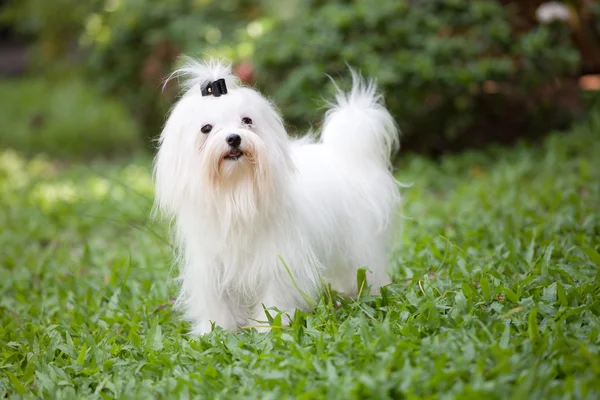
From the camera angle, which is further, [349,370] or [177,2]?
[177,2]

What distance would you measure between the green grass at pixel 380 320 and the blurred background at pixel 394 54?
1450mm

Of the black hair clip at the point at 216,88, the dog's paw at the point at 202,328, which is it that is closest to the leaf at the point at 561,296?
the dog's paw at the point at 202,328

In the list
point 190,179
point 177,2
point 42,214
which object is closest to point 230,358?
point 190,179

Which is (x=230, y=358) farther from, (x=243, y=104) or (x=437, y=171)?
(x=437, y=171)

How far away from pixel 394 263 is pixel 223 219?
1486 mm

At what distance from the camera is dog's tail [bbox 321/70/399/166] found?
350 cm

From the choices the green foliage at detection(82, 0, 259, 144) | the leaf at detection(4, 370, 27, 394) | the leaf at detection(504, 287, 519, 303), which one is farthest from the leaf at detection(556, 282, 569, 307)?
the green foliage at detection(82, 0, 259, 144)

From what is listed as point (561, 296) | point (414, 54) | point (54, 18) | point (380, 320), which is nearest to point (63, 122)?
point (54, 18)

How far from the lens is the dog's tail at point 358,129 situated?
3.50 meters

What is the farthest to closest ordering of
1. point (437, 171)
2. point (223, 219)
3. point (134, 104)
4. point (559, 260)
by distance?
1. point (134, 104)
2. point (437, 171)
3. point (559, 260)
4. point (223, 219)

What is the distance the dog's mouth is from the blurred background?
8.29 feet

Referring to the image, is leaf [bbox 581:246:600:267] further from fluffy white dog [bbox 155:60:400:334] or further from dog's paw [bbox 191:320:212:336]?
dog's paw [bbox 191:320:212:336]

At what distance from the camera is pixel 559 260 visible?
3680 millimetres

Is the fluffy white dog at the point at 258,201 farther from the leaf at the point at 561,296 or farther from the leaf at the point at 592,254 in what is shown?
the leaf at the point at 592,254
